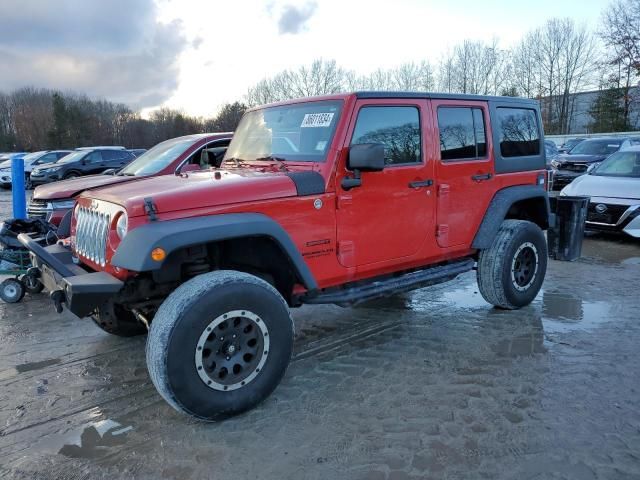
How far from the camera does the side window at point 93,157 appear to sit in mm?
18438

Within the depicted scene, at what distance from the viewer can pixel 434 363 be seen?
13.2 feet

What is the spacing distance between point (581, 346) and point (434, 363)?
133 cm

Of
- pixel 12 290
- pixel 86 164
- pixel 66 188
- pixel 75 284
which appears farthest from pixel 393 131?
pixel 86 164

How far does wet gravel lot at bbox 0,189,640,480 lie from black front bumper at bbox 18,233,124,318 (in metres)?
0.81

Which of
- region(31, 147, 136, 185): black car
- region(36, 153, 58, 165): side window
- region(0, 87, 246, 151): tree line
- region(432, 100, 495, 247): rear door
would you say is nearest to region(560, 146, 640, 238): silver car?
region(432, 100, 495, 247): rear door

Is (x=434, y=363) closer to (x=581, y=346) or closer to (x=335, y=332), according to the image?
(x=335, y=332)

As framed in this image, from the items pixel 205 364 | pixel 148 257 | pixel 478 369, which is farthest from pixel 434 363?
pixel 148 257

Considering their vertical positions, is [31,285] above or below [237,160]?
below

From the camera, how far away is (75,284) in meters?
2.90

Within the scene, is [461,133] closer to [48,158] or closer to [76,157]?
[76,157]

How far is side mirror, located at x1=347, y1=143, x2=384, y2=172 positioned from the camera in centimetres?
351

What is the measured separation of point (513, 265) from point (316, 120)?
2.55 metres

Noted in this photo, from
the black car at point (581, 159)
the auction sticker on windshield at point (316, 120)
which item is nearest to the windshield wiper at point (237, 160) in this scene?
the auction sticker on windshield at point (316, 120)

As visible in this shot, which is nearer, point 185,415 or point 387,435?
point 387,435
